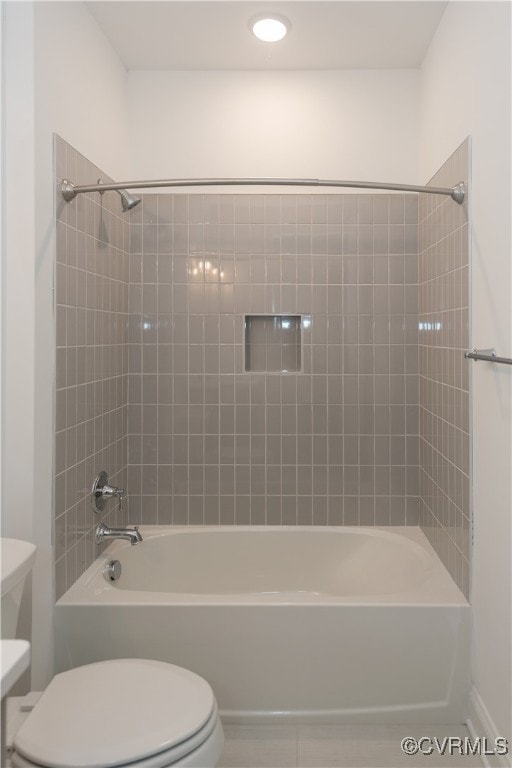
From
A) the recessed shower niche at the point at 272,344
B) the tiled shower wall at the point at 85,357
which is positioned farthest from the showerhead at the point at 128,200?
the recessed shower niche at the point at 272,344

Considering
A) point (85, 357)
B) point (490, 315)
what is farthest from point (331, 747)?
point (85, 357)

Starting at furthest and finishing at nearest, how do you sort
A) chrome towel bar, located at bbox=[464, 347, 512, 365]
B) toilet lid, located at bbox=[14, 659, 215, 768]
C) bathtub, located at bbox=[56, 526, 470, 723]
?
bathtub, located at bbox=[56, 526, 470, 723] < chrome towel bar, located at bbox=[464, 347, 512, 365] < toilet lid, located at bbox=[14, 659, 215, 768]

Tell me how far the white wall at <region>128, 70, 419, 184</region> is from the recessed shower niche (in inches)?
27.9

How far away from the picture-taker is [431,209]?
98.0 inches

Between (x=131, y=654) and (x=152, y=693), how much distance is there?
619 millimetres

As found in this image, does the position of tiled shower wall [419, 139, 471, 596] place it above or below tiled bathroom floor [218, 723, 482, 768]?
above

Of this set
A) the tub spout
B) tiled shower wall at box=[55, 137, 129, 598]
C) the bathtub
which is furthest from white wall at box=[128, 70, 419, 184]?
Answer: the bathtub

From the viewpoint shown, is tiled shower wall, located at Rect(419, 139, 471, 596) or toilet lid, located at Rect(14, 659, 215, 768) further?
tiled shower wall, located at Rect(419, 139, 471, 596)

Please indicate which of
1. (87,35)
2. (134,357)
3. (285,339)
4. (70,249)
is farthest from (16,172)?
(285,339)

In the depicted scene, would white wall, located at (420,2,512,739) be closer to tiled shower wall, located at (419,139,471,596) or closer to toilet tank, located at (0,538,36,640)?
tiled shower wall, located at (419,139,471,596)

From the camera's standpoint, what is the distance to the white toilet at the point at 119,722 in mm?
1234

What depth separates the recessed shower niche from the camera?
2.84m

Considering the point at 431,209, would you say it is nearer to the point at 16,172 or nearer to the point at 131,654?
the point at 16,172

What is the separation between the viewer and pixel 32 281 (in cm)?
180
